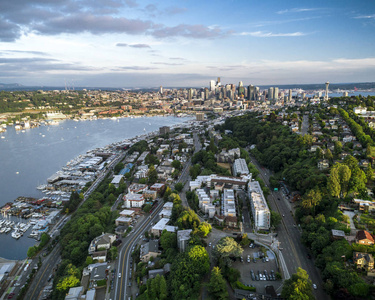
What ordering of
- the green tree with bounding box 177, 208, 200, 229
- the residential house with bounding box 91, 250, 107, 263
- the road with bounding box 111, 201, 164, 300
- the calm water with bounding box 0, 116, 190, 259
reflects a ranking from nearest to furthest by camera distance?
the road with bounding box 111, 201, 164, 300
the residential house with bounding box 91, 250, 107, 263
the green tree with bounding box 177, 208, 200, 229
the calm water with bounding box 0, 116, 190, 259

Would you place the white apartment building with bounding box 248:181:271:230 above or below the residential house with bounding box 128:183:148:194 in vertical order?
above

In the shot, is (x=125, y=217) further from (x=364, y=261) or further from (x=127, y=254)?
(x=364, y=261)

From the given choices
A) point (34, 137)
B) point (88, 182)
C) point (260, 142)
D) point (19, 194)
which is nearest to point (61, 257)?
point (88, 182)

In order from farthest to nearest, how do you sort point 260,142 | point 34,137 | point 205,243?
1. point 34,137
2. point 260,142
3. point 205,243

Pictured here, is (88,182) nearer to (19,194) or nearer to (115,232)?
(19,194)

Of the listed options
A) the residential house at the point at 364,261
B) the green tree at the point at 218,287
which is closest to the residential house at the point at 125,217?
the green tree at the point at 218,287

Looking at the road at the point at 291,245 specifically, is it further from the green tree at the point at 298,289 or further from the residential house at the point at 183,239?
the residential house at the point at 183,239

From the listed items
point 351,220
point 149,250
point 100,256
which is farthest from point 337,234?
point 100,256

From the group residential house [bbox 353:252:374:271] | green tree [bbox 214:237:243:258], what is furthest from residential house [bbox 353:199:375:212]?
green tree [bbox 214:237:243:258]

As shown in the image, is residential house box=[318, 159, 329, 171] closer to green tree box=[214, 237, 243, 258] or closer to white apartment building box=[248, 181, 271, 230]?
white apartment building box=[248, 181, 271, 230]
